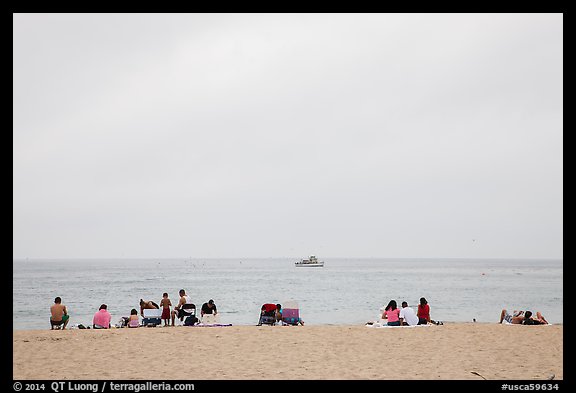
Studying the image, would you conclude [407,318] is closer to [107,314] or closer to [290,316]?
[290,316]

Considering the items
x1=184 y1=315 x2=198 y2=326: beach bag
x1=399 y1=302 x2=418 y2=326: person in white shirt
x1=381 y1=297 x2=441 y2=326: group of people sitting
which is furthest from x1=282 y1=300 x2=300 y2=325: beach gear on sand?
x1=399 y1=302 x2=418 y2=326: person in white shirt

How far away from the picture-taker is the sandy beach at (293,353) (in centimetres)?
1052

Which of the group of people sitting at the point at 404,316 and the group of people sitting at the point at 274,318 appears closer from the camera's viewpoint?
the group of people sitting at the point at 404,316

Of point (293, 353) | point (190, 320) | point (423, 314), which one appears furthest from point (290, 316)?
point (293, 353)

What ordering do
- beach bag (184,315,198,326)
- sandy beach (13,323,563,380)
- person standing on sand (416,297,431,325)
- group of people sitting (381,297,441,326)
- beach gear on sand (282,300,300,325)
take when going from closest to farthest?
sandy beach (13,323,563,380) < group of people sitting (381,297,441,326) < person standing on sand (416,297,431,325) < beach bag (184,315,198,326) < beach gear on sand (282,300,300,325)

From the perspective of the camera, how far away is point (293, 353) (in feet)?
41.4

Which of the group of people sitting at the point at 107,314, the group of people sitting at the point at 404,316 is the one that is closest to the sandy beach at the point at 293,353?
the group of people sitting at the point at 404,316

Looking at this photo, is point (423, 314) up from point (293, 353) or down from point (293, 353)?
up

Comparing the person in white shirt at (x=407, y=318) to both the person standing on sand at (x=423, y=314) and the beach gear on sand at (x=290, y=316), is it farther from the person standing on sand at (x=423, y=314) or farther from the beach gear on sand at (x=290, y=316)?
the beach gear on sand at (x=290, y=316)

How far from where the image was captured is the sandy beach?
10.5 metres

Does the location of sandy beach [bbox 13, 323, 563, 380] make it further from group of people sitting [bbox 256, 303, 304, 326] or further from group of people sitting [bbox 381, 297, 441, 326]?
group of people sitting [bbox 256, 303, 304, 326]
